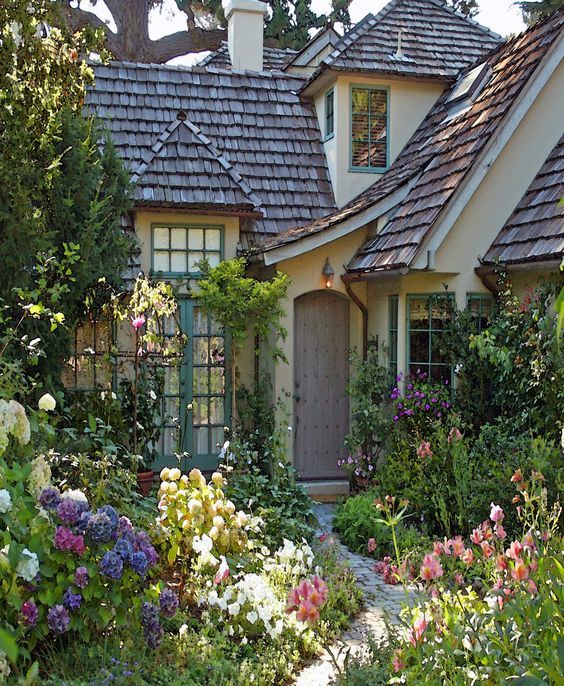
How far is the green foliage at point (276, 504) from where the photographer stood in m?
7.55

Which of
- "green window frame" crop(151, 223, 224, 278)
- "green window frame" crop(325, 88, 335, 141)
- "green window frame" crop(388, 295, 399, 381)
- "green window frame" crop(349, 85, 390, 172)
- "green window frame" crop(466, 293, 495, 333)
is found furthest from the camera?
"green window frame" crop(325, 88, 335, 141)

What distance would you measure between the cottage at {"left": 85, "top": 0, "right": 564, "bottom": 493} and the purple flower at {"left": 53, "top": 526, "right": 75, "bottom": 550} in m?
5.91

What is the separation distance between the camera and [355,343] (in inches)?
461

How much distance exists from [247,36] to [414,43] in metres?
3.15

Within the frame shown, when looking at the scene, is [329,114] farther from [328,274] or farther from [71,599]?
[71,599]

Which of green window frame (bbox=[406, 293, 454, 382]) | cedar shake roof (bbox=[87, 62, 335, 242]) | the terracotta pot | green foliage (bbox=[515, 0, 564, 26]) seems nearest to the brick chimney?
cedar shake roof (bbox=[87, 62, 335, 242])

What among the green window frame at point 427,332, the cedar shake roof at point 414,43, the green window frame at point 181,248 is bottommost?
the green window frame at point 427,332

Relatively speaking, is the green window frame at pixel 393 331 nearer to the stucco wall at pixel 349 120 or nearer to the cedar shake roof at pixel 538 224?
the cedar shake roof at pixel 538 224

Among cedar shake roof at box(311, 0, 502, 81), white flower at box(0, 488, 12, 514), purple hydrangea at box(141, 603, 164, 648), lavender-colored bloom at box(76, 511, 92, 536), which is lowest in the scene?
purple hydrangea at box(141, 603, 164, 648)

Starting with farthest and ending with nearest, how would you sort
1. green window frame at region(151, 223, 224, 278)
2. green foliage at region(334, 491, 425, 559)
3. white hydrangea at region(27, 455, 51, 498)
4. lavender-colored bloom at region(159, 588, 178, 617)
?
1. green window frame at region(151, 223, 224, 278)
2. green foliage at region(334, 491, 425, 559)
3. lavender-colored bloom at region(159, 588, 178, 617)
4. white hydrangea at region(27, 455, 51, 498)

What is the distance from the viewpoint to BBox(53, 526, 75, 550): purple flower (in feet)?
15.1

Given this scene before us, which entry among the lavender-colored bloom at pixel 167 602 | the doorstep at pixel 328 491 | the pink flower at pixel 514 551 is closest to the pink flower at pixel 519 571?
the pink flower at pixel 514 551

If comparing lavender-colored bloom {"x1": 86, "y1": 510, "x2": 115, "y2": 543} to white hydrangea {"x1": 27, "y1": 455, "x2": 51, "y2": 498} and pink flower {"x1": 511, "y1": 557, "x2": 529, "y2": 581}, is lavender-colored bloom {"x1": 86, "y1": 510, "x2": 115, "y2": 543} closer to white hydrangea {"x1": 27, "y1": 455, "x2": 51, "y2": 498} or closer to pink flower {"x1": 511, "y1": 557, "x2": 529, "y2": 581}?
white hydrangea {"x1": 27, "y1": 455, "x2": 51, "y2": 498}

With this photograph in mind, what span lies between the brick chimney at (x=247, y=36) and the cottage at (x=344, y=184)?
0.03m
